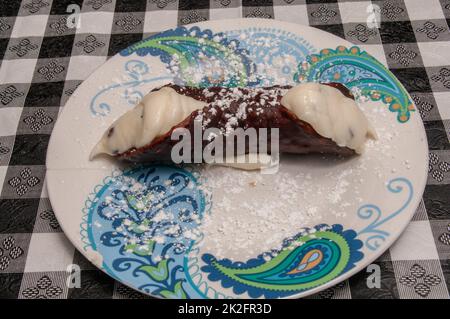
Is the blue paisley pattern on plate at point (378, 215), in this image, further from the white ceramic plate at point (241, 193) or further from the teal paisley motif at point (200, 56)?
the teal paisley motif at point (200, 56)

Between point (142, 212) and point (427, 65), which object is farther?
point (427, 65)

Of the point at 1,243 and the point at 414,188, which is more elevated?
the point at 414,188

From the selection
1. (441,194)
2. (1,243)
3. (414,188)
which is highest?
(414,188)

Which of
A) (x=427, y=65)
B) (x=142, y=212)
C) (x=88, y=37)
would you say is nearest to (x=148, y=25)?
(x=88, y=37)

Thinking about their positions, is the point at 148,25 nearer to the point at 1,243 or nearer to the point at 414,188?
the point at 1,243

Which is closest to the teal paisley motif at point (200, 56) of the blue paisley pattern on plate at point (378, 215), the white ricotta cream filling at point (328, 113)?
the white ricotta cream filling at point (328, 113)

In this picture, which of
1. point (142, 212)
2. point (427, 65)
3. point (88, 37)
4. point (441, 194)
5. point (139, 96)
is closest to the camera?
point (142, 212)

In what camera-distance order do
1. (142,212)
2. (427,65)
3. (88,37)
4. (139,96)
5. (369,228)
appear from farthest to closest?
(88,37) < (427,65) < (139,96) < (142,212) < (369,228)
